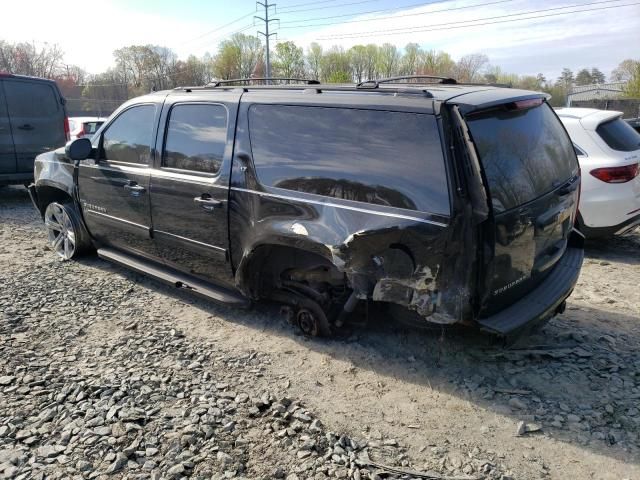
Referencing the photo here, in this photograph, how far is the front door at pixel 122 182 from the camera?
445cm

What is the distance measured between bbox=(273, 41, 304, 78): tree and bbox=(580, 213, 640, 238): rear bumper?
196 feet

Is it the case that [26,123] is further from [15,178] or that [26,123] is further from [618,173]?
[618,173]

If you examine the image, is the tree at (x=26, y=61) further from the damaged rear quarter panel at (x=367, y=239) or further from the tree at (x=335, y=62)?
the damaged rear quarter panel at (x=367, y=239)

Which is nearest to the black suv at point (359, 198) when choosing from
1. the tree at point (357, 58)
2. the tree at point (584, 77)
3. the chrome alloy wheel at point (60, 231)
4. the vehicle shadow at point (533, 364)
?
the vehicle shadow at point (533, 364)

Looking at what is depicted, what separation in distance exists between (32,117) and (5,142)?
69 cm

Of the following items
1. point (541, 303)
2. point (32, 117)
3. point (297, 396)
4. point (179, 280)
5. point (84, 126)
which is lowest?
point (297, 396)

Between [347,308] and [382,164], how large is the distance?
110cm

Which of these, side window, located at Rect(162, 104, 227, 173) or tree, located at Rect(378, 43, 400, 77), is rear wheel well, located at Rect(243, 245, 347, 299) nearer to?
side window, located at Rect(162, 104, 227, 173)

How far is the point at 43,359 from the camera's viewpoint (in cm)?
353

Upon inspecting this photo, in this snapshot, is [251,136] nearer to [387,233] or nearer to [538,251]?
[387,233]

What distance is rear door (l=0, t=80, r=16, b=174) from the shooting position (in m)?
8.72

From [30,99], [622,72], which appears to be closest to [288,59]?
[622,72]

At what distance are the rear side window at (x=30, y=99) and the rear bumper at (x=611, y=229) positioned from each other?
943 centimetres

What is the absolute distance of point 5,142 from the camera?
8789mm
